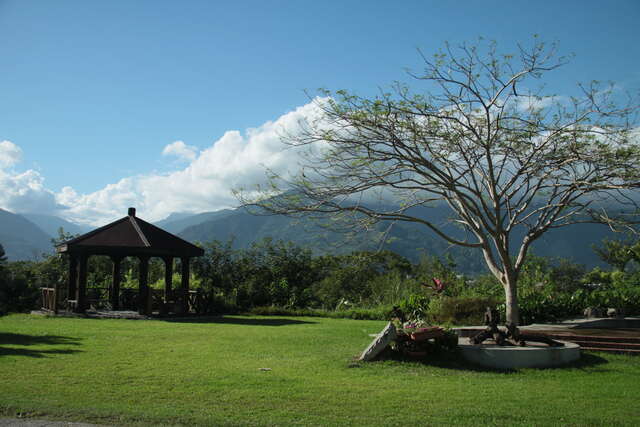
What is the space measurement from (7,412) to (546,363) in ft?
23.9

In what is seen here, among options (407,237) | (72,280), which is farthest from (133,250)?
(407,237)

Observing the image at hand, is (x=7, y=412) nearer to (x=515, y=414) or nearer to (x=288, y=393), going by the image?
(x=288, y=393)

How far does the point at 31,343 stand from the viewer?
9602mm

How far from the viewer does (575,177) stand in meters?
11.0

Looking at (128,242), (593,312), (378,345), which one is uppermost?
(128,242)

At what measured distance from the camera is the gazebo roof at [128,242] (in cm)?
1597

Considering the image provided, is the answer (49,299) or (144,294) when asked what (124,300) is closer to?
(49,299)

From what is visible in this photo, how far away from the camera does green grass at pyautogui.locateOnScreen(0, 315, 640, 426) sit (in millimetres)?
5145

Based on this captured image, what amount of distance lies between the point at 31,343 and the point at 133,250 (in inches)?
271

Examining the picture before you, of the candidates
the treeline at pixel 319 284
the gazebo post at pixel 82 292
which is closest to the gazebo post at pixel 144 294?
the gazebo post at pixel 82 292

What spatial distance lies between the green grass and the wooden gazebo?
5.68 meters

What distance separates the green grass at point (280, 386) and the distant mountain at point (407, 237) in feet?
7.79

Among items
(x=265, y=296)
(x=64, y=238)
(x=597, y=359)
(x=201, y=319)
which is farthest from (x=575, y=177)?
(x=64, y=238)

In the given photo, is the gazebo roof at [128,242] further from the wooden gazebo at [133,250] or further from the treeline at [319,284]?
the treeline at [319,284]
